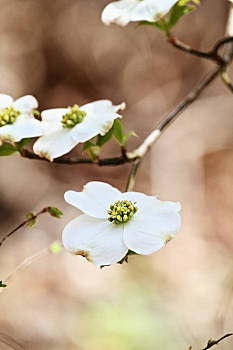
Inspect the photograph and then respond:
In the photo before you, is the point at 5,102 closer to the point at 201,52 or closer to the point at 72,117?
the point at 72,117

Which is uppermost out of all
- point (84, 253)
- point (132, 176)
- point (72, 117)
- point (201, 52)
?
point (201, 52)

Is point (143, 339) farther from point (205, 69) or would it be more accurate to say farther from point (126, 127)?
point (205, 69)

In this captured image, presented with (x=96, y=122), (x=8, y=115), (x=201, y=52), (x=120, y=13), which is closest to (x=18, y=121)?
(x=8, y=115)

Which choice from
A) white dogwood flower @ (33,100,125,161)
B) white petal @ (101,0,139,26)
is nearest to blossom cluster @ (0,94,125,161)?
white dogwood flower @ (33,100,125,161)

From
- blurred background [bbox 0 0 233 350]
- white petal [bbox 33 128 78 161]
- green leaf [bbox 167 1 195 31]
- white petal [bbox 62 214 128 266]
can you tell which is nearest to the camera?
white petal [bbox 62 214 128 266]

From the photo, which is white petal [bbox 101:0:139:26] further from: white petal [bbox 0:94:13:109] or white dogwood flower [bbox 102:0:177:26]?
white petal [bbox 0:94:13:109]

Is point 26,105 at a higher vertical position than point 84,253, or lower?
higher
